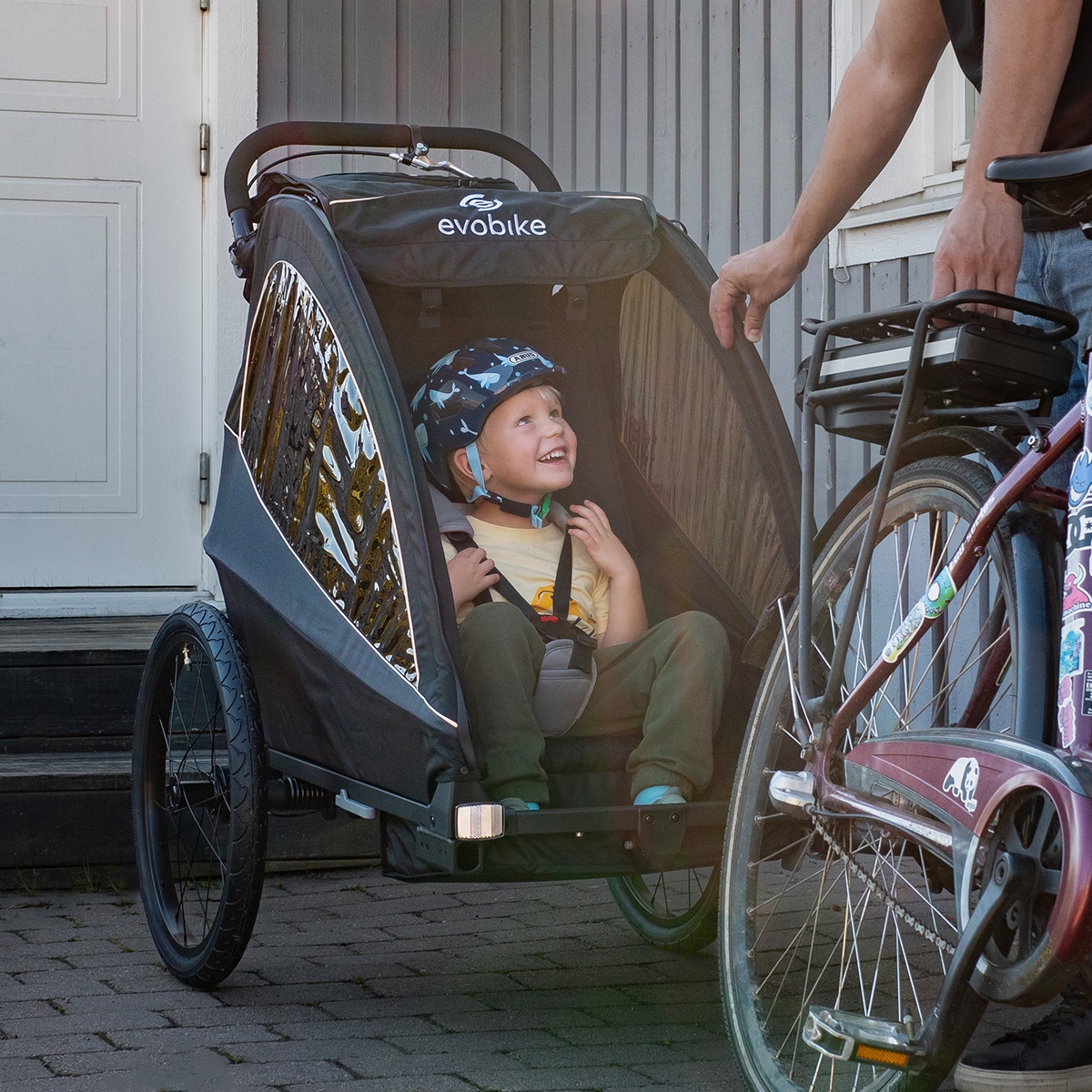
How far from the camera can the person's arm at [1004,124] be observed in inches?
67.4

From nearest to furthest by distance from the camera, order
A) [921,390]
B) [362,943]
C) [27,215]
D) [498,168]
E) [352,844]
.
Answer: [921,390], [362,943], [352,844], [27,215], [498,168]

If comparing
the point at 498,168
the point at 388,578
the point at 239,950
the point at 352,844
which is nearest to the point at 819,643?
the point at 388,578

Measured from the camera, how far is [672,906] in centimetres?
313

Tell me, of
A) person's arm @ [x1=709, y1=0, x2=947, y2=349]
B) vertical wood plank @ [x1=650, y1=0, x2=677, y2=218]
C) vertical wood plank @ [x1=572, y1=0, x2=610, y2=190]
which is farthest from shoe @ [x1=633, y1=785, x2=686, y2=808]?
vertical wood plank @ [x1=572, y1=0, x2=610, y2=190]

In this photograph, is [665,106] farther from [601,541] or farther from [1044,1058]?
[1044,1058]

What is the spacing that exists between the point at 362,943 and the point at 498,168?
3.61 meters

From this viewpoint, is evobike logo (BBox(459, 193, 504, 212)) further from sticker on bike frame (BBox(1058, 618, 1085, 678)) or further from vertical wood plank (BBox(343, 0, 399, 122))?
vertical wood plank (BBox(343, 0, 399, 122))

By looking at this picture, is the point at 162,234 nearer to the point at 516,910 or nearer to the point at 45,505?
the point at 45,505

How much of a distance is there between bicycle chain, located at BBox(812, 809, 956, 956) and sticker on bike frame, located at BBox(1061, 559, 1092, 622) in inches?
15.4

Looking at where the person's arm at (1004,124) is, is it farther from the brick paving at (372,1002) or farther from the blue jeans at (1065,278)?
the brick paving at (372,1002)

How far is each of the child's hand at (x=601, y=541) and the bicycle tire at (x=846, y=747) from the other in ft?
1.81

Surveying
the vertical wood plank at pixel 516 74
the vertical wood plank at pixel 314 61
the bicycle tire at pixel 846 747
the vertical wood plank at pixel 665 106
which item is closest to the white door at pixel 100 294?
the vertical wood plank at pixel 314 61

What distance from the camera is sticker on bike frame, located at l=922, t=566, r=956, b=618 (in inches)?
67.5

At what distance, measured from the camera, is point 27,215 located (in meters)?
5.18
